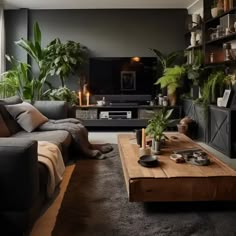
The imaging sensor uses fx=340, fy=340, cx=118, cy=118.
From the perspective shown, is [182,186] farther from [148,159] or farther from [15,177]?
[15,177]

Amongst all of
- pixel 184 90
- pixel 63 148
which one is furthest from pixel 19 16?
pixel 63 148

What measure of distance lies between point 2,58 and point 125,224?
5320 millimetres

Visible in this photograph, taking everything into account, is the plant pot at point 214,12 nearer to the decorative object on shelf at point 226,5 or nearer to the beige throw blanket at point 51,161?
the decorative object on shelf at point 226,5

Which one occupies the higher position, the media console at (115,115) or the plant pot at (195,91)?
the plant pot at (195,91)

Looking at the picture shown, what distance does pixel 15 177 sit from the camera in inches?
78.4

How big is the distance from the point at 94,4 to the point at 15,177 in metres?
5.16

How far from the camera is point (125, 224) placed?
2275 mm

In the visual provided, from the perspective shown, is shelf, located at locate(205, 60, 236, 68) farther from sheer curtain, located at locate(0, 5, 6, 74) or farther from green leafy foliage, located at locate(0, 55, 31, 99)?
sheer curtain, located at locate(0, 5, 6, 74)

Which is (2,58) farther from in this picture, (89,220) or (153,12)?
(89,220)

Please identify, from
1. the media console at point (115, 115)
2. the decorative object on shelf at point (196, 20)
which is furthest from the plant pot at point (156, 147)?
the decorative object on shelf at point (196, 20)

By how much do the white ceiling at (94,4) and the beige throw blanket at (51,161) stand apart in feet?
13.0

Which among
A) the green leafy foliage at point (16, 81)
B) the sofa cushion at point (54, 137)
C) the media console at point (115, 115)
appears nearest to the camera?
the sofa cushion at point (54, 137)

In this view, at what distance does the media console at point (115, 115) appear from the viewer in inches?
257

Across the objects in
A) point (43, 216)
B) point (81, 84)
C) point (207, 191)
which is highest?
point (81, 84)
